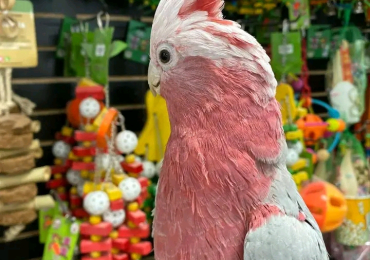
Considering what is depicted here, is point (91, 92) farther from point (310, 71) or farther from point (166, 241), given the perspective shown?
point (310, 71)

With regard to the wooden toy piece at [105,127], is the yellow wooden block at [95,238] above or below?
below

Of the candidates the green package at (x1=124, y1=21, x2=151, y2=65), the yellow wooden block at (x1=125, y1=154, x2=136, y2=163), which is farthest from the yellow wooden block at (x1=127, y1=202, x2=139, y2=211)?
the green package at (x1=124, y1=21, x2=151, y2=65)

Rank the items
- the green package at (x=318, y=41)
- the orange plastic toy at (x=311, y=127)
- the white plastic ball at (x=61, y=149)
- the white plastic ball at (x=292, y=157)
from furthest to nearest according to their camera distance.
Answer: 1. the green package at (x=318, y=41)
2. the orange plastic toy at (x=311, y=127)
3. the white plastic ball at (x=292, y=157)
4. the white plastic ball at (x=61, y=149)

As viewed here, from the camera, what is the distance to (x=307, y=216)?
1.73 ft

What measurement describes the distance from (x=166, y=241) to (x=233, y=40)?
237mm

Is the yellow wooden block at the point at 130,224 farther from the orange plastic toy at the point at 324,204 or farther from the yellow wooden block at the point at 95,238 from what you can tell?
the orange plastic toy at the point at 324,204

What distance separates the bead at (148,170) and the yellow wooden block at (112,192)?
14 cm

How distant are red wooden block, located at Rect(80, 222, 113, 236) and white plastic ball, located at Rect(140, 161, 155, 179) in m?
0.19

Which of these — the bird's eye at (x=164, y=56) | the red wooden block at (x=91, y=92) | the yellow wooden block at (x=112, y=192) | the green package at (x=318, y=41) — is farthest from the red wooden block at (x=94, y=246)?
the green package at (x=318, y=41)

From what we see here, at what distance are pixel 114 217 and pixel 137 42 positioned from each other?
1.67 ft

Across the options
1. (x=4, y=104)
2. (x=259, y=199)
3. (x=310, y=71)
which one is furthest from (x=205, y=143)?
(x=310, y=71)

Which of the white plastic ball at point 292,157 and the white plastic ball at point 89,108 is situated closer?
the white plastic ball at point 89,108

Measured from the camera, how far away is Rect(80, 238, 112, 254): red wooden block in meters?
1.03

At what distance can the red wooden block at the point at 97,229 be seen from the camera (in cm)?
103
